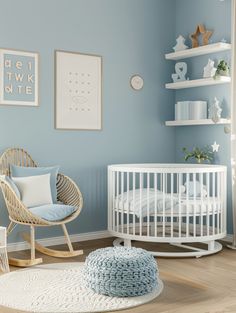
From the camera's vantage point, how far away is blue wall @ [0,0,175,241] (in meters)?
4.27

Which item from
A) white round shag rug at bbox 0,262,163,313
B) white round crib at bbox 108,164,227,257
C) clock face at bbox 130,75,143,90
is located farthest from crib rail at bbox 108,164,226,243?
clock face at bbox 130,75,143,90

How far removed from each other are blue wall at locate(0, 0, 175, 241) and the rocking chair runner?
13 centimetres

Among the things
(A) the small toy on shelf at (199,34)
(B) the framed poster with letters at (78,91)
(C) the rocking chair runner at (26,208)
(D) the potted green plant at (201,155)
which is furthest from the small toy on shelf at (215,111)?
(C) the rocking chair runner at (26,208)

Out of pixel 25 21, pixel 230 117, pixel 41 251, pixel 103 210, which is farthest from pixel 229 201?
pixel 25 21

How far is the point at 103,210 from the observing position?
478 cm

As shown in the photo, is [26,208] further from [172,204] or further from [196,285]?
[196,285]

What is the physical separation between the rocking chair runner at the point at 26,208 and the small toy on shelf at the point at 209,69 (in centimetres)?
164

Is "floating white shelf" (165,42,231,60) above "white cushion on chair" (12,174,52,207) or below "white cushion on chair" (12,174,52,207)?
above

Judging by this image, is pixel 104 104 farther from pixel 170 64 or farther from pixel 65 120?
pixel 170 64

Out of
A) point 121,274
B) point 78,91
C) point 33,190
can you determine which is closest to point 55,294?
point 121,274

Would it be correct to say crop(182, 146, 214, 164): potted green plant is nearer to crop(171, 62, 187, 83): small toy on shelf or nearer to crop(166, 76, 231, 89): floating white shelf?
crop(166, 76, 231, 89): floating white shelf

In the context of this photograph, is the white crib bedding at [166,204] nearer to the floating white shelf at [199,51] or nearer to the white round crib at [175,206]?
the white round crib at [175,206]

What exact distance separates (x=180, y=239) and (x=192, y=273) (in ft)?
1.53

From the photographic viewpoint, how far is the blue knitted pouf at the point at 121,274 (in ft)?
9.36
